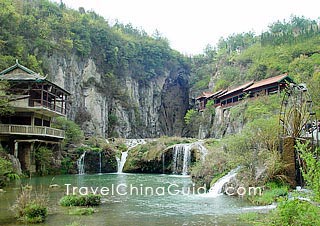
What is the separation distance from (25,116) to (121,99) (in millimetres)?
23737

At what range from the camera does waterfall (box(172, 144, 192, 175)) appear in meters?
31.2

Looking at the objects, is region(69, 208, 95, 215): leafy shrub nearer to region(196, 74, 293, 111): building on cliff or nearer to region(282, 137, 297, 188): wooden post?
region(282, 137, 297, 188): wooden post

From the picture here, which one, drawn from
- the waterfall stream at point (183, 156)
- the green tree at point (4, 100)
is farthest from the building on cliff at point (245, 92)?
the green tree at point (4, 100)

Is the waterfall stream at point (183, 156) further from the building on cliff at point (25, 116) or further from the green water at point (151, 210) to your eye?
the green water at point (151, 210)

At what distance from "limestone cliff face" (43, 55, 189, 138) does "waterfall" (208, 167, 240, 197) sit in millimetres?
28066

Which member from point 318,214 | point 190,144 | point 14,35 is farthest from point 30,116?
point 318,214

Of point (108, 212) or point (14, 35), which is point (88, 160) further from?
point (108, 212)

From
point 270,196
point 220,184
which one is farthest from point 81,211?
point 220,184

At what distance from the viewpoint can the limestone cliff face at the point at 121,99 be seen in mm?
44344

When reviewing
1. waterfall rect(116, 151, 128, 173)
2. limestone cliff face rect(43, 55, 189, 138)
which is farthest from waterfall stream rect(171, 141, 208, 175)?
limestone cliff face rect(43, 55, 189, 138)

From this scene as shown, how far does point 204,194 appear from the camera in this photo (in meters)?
17.3

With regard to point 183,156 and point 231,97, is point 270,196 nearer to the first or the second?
point 183,156

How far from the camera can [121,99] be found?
52031mm

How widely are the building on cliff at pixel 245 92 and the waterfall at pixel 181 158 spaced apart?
10988 mm
